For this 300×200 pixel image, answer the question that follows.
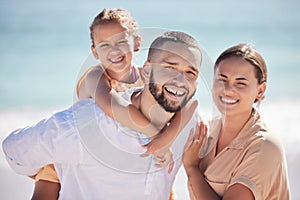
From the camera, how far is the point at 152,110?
2.54 m

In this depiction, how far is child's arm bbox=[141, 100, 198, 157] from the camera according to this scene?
251 cm

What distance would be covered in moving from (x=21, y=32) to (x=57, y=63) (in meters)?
1.45

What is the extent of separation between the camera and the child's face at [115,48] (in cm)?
276

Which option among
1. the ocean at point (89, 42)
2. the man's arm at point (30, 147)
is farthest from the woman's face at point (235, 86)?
the ocean at point (89, 42)

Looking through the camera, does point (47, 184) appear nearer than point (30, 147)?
No

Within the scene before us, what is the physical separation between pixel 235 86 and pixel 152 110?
1.10ft

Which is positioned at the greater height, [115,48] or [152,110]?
[115,48]

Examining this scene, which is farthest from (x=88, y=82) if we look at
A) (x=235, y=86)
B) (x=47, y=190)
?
(x=235, y=86)

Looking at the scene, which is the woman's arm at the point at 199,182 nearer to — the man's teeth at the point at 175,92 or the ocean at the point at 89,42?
the man's teeth at the point at 175,92

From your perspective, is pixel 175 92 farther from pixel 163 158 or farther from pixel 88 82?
pixel 88 82

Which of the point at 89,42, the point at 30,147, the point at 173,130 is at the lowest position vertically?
the point at 30,147

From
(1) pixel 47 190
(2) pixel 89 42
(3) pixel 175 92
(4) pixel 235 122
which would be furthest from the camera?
(2) pixel 89 42

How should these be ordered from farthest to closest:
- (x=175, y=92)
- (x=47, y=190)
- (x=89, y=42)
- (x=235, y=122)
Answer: (x=89, y=42)
(x=47, y=190)
(x=235, y=122)
(x=175, y=92)

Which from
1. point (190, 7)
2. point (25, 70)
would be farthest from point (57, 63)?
point (190, 7)
